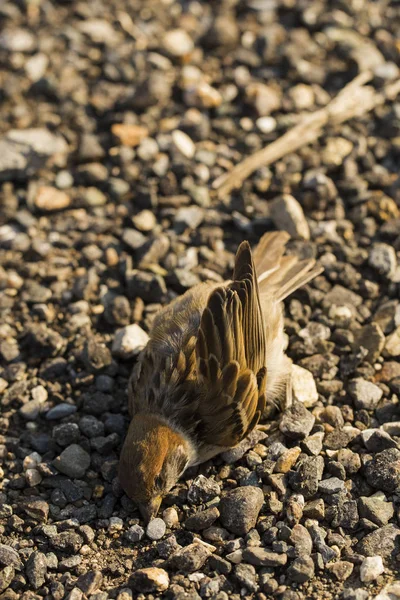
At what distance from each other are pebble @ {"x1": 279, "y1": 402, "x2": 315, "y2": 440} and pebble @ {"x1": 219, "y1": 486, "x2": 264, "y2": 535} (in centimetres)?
54

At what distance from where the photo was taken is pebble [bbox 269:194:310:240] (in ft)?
22.9

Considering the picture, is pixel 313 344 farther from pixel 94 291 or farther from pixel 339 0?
pixel 339 0

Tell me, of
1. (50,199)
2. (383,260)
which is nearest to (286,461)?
(383,260)

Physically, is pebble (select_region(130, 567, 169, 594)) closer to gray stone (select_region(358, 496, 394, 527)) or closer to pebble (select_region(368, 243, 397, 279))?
gray stone (select_region(358, 496, 394, 527))

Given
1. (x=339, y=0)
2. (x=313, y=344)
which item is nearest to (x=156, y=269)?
(x=313, y=344)

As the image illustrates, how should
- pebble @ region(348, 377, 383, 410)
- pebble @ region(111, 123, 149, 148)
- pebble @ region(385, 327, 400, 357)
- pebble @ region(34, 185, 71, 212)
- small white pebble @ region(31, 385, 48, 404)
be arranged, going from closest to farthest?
pebble @ region(348, 377, 383, 410)
small white pebble @ region(31, 385, 48, 404)
pebble @ region(385, 327, 400, 357)
pebble @ region(34, 185, 71, 212)
pebble @ region(111, 123, 149, 148)

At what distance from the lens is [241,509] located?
5.04 m

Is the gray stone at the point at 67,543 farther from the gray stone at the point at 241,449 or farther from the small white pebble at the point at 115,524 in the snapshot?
the gray stone at the point at 241,449

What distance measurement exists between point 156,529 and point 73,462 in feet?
2.49

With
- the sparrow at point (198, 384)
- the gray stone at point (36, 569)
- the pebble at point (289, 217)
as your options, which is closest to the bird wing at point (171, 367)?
the sparrow at point (198, 384)

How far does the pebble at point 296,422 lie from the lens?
218 inches

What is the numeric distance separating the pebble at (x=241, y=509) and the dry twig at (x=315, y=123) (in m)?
3.06

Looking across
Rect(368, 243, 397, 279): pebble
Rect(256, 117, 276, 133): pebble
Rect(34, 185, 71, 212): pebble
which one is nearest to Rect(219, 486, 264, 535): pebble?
Rect(368, 243, 397, 279): pebble

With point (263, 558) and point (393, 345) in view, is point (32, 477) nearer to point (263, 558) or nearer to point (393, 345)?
point (263, 558)
